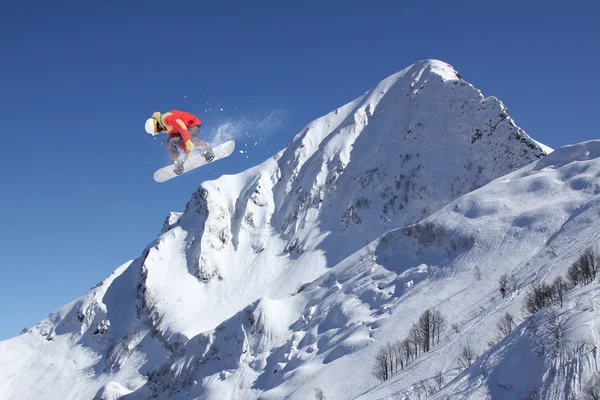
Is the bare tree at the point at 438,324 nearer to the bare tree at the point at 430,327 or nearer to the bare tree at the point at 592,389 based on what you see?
the bare tree at the point at 430,327

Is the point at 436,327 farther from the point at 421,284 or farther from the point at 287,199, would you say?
the point at 287,199

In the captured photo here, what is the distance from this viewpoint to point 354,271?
234 feet

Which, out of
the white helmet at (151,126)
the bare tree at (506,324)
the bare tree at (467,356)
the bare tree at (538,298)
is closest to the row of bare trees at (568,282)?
the bare tree at (538,298)

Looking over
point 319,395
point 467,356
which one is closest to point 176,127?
point 467,356

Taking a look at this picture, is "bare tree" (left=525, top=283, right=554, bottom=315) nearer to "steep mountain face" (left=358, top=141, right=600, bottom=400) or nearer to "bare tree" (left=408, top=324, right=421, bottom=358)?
"steep mountain face" (left=358, top=141, right=600, bottom=400)

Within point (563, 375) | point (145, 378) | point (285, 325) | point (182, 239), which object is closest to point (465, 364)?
point (563, 375)

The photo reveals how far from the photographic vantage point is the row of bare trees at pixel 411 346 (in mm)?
42100

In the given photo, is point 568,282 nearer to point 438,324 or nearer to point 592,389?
point 438,324

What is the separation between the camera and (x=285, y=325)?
69.8 meters

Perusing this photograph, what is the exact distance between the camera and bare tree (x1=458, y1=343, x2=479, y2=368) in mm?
30188

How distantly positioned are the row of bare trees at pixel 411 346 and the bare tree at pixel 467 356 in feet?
30.5

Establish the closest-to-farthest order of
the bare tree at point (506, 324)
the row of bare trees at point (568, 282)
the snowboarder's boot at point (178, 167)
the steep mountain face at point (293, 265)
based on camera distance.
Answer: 1. the snowboarder's boot at point (178, 167)
2. the bare tree at point (506, 324)
3. the row of bare trees at point (568, 282)
4. the steep mountain face at point (293, 265)

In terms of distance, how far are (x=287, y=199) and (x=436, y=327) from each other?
8096 cm

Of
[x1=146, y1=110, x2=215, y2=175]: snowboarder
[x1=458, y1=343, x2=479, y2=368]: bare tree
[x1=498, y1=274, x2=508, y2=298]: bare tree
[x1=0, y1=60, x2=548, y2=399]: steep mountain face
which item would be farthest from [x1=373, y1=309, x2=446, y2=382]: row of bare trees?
[x1=146, y1=110, x2=215, y2=175]: snowboarder
